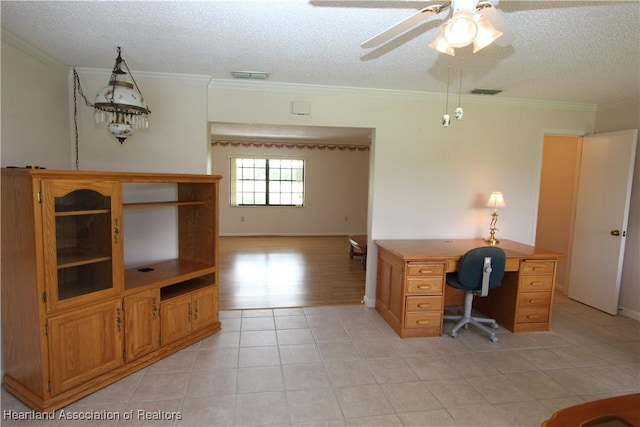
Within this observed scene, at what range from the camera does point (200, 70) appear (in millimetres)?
3115

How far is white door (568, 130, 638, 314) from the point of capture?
→ 3.70m

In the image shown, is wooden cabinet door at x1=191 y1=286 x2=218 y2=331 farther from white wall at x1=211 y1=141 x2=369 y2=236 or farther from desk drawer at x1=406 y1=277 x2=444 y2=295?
white wall at x1=211 y1=141 x2=369 y2=236

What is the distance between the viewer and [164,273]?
9.57 feet

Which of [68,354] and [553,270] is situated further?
[553,270]

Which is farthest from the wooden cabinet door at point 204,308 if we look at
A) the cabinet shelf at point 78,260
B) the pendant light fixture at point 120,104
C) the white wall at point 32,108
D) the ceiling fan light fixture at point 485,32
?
the ceiling fan light fixture at point 485,32

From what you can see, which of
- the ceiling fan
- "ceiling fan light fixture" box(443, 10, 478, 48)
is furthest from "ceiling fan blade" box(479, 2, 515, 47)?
"ceiling fan light fixture" box(443, 10, 478, 48)

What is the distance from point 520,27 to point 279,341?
290 cm

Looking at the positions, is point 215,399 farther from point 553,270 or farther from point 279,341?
point 553,270

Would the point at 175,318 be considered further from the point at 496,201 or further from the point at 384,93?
the point at 496,201

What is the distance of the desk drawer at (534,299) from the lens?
332 centimetres

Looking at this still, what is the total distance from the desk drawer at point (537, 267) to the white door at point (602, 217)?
3.57 feet

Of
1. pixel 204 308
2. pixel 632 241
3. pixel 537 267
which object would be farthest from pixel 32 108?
pixel 632 241

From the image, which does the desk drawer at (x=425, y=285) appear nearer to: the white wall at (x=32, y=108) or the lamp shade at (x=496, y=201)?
the lamp shade at (x=496, y=201)

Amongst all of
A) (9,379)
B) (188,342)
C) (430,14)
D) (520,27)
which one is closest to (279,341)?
(188,342)
